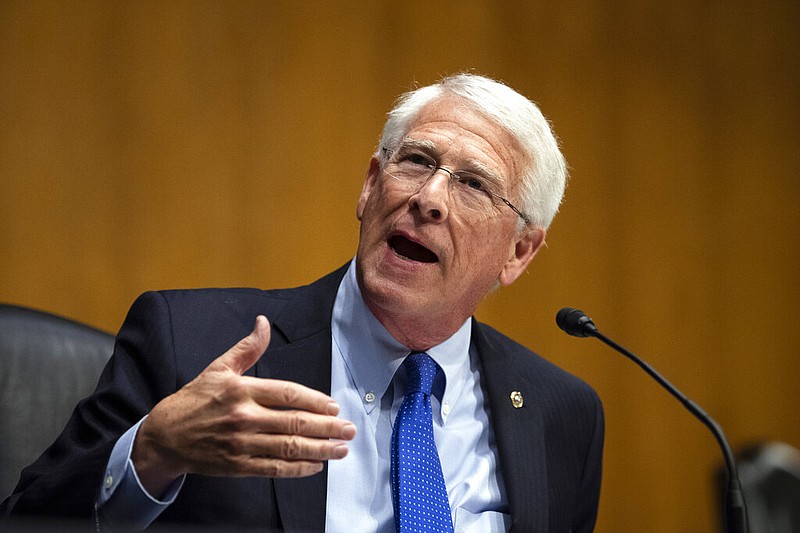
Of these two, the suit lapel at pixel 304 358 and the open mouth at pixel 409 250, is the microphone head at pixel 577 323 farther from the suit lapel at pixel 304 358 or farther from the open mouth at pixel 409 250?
the suit lapel at pixel 304 358

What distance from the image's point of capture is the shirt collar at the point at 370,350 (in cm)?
181

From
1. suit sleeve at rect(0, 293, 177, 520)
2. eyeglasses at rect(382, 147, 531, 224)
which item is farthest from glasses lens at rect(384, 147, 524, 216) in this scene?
suit sleeve at rect(0, 293, 177, 520)

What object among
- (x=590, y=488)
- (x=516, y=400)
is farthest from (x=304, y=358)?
(x=590, y=488)

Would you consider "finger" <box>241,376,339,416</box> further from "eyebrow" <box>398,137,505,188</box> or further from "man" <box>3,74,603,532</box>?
"eyebrow" <box>398,137,505,188</box>

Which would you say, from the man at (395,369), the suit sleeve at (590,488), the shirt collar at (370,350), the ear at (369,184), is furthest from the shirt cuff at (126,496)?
the suit sleeve at (590,488)

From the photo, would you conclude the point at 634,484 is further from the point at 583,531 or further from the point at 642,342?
the point at 583,531

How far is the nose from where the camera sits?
1.83 metres

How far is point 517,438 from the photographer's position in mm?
1925

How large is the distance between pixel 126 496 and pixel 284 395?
34 centimetres

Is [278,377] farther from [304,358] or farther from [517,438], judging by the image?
[517,438]

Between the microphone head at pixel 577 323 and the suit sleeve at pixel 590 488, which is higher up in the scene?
the microphone head at pixel 577 323

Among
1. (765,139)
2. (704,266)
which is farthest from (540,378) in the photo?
(765,139)

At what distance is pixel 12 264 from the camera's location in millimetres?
2465

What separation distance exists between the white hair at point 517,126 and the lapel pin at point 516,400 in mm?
359
